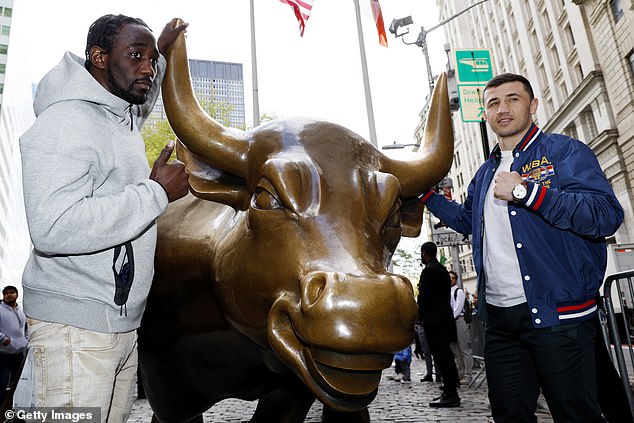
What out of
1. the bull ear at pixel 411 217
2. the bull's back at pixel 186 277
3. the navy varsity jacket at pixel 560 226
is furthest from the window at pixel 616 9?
the bull's back at pixel 186 277

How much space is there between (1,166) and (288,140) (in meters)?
67.8

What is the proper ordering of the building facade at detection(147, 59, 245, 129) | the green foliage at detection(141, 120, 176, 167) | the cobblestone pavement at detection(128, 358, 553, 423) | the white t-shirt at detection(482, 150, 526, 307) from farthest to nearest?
the building facade at detection(147, 59, 245, 129), the green foliage at detection(141, 120, 176, 167), the cobblestone pavement at detection(128, 358, 553, 423), the white t-shirt at detection(482, 150, 526, 307)

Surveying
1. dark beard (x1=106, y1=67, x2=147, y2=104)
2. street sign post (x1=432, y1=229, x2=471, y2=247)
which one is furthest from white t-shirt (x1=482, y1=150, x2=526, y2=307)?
street sign post (x1=432, y1=229, x2=471, y2=247)

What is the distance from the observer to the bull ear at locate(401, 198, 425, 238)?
3.02 metres

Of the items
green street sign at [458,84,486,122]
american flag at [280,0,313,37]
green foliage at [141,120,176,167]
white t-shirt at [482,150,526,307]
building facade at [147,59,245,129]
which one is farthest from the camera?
building facade at [147,59,245,129]

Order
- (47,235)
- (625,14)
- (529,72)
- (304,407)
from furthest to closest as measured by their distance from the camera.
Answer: (529,72), (625,14), (304,407), (47,235)

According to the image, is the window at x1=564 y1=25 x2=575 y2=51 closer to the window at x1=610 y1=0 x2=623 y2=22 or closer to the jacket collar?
the window at x1=610 y1=0 x2=623 y2=22

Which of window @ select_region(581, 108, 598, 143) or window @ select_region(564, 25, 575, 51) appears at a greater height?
window @ select_region(564, 25, 575, 51)

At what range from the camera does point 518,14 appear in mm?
37125

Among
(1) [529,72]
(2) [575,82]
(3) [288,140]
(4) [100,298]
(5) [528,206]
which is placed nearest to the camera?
(4) [100,298]

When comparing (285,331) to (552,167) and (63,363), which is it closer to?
(63,363)

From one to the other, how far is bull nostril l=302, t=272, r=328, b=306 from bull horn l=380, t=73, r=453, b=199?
94 cm

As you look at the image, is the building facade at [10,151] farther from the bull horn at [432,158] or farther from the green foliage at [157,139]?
the bull horn at [432,158]

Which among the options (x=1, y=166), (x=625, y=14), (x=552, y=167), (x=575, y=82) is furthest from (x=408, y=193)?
(x=1, y=166)
